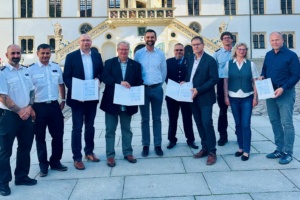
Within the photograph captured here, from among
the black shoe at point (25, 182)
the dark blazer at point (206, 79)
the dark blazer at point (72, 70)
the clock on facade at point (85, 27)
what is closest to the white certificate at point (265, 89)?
the dark blazer at point (206, 79)

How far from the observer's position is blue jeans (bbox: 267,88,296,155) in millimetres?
5707

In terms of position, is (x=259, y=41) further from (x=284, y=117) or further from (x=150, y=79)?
(x=150, y=79)

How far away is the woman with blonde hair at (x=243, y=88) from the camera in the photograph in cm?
598

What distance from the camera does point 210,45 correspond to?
30875mm

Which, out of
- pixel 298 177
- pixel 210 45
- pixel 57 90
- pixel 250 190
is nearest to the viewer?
pixel 250 190

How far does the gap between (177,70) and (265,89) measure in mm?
1871

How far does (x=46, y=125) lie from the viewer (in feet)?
18.0

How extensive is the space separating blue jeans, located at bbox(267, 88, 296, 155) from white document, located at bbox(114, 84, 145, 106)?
2.39 m

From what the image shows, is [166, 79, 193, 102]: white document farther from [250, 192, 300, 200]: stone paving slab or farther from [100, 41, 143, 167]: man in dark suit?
[250, 192, 300, 200]: stone paving slab

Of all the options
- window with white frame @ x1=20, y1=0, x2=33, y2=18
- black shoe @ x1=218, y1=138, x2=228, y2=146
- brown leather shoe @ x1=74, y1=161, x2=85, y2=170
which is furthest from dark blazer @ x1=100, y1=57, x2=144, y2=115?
window with white frame @ x1=20, y1=0, x2=33, y2=18

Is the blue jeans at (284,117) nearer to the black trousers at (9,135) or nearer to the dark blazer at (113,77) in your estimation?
the dark blazer at (113,77)

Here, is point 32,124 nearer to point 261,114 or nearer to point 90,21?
point 261,114

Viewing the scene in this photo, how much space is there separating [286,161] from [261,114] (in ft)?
18.0

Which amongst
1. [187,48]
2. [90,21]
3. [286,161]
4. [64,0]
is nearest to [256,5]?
[187,48]
